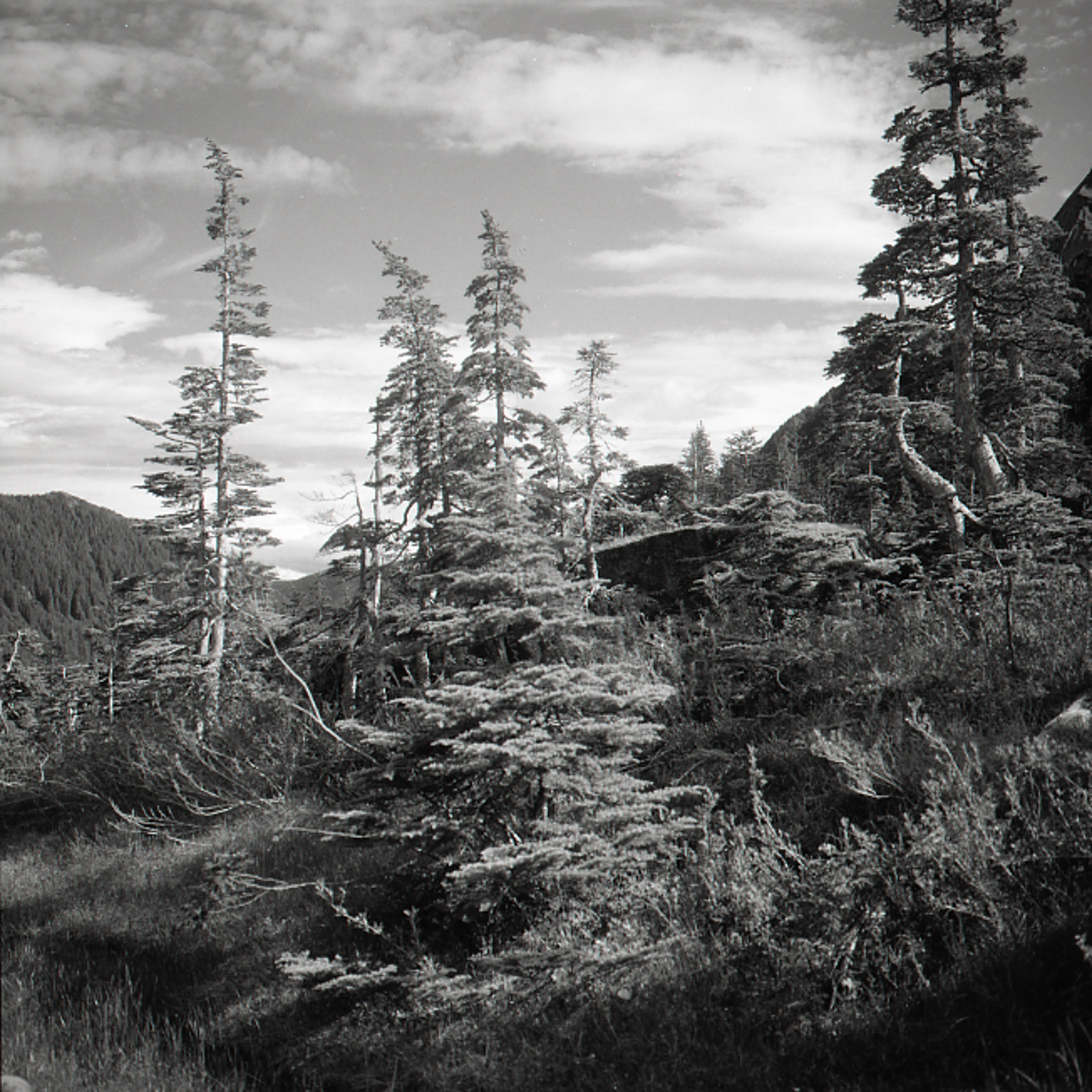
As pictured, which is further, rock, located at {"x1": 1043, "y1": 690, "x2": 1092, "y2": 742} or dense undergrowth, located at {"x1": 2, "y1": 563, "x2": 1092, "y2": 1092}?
rock, located at {"x1": 1043, "y1": 690, "x2": 1092, "y2": 742}

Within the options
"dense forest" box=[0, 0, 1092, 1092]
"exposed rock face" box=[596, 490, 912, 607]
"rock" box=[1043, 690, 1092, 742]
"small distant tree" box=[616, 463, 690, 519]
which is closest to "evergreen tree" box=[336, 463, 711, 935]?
"dense forest" box=[0, 0, 1092, 1092]

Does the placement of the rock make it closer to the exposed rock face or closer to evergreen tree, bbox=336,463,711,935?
evergreen tree, bbox=336,463,711,935

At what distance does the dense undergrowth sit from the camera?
14.0ft

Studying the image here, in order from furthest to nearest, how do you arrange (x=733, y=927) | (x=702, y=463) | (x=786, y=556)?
(x=702, y=463)
(x=786, y=556)
(x=733, y=927)

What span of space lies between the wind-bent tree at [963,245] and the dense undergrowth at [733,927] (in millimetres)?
5682

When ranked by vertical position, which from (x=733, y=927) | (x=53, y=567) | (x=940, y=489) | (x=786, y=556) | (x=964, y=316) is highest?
(x=53, y=567)

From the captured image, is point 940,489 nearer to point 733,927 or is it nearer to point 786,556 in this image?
point 786,556

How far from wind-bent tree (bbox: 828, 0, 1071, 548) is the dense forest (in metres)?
0.09

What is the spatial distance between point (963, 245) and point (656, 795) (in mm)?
12779

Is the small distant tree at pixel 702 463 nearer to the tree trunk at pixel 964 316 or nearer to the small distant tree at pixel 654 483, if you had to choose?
the small distant tree at pixel 654 483

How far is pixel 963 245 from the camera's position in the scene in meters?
13.1

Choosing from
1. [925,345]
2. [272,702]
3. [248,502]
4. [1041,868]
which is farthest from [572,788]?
[248,502]

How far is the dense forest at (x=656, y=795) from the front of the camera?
15.0 ft

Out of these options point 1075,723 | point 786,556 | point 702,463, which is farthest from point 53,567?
point 1075,723
